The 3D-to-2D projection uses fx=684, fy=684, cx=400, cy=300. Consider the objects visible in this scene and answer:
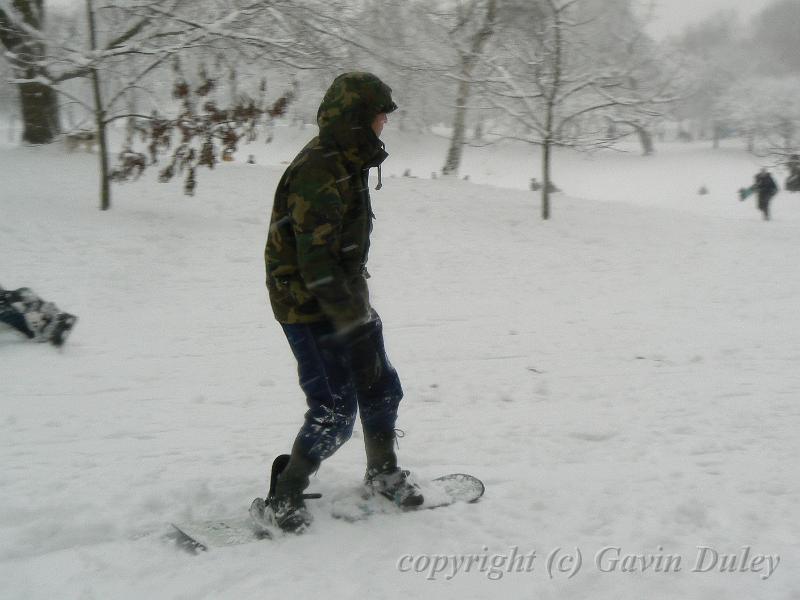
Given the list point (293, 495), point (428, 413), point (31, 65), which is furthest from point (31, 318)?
point (31, 65)

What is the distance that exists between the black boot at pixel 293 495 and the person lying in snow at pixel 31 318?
4.27 metres

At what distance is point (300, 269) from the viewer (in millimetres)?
2865

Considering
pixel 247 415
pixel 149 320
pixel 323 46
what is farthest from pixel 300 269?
pixel 323 46

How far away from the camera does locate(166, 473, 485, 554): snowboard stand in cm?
306

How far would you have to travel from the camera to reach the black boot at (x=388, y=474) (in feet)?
11.0

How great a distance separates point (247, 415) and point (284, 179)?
2585 mm

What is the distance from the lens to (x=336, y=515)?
332 centimetres

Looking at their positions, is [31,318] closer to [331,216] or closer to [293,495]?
[293,495]

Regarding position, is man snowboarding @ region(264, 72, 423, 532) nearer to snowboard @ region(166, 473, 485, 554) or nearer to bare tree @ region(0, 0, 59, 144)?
snowboard @ region(166, 473, 485, 554)

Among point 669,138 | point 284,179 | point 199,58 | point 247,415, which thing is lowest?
point 247,415

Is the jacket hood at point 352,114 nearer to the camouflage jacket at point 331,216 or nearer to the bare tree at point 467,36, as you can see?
the camouflage jacket at point 331,216

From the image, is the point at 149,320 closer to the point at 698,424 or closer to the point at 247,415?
the point at 247,415

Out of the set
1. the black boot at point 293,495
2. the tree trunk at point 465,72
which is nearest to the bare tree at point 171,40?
the tree trunk at point 465,72

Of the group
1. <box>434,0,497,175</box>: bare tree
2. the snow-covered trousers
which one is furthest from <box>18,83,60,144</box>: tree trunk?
the snow-covered trousers
